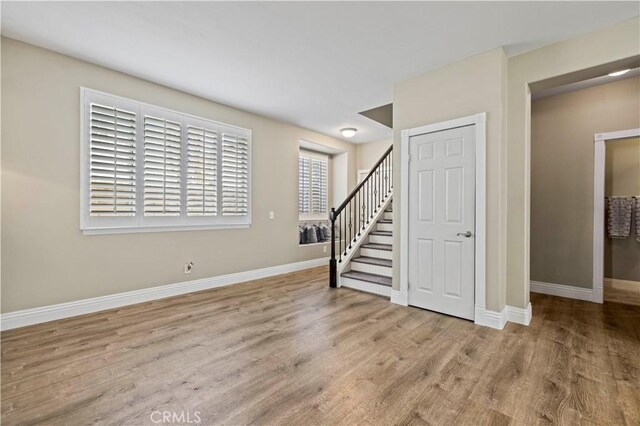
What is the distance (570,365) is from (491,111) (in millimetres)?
2389

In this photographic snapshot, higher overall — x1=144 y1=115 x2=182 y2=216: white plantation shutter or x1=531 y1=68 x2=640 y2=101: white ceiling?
x1=531 y1=68 x2=640 y2=101: white ceiling

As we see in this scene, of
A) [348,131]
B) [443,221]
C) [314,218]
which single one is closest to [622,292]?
[443,221]

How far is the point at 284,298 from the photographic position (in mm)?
3941

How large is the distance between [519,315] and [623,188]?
10.0 feet

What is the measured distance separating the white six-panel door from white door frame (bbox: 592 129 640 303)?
210 centimetres

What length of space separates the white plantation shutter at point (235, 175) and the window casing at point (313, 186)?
5.91 ft

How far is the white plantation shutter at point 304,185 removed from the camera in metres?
6.56

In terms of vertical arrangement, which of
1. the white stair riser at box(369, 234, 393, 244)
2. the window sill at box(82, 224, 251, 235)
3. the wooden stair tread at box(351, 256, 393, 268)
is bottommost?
the wooden stair tread at box(351, 256, 393, 268)

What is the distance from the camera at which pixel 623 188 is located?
4.32 metres

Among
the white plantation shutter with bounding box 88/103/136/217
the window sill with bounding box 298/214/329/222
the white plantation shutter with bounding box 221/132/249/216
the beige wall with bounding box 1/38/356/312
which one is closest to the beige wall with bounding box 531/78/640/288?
the window sill with bounding box 298/214/329/222

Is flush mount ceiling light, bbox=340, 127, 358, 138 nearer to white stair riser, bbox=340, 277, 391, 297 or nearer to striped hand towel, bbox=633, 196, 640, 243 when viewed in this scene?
white stair riser, bbox=340, 277, 391, 297

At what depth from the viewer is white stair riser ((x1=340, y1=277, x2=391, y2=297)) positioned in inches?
159

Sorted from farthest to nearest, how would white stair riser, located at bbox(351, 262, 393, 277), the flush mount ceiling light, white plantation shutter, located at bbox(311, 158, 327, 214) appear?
white plantation shutter, located at bbox(311, 158, 327, 214) < the flush mount ceiling light < white stair riser, located at bbox(351, 262, 393, 277)

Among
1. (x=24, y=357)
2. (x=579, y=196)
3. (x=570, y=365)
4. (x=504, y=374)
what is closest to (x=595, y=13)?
(x=579, y=196)
